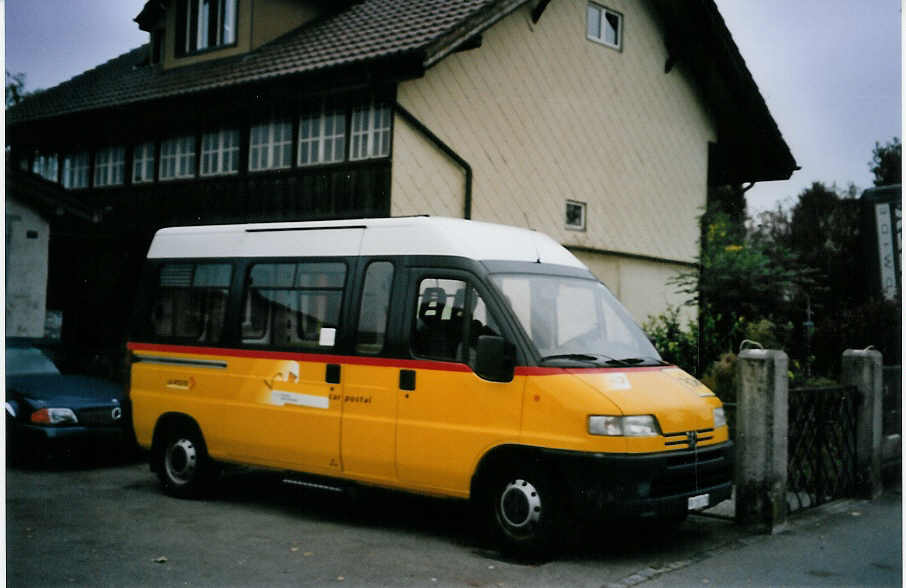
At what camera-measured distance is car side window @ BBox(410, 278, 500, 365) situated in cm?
758

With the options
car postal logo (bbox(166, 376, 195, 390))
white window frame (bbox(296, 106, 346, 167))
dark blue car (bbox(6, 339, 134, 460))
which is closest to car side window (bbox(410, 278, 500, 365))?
car postal logo (bbox(166, 376, 195, 390))

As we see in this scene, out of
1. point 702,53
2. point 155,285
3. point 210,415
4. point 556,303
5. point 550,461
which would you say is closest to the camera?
point 550,461

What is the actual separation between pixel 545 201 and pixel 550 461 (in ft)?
34.7

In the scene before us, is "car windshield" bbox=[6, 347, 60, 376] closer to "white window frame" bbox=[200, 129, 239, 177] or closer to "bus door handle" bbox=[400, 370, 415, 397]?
"white window frame" bbox=[200, 129, 239, 177]

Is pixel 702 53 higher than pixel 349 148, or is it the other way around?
pixel 702 53

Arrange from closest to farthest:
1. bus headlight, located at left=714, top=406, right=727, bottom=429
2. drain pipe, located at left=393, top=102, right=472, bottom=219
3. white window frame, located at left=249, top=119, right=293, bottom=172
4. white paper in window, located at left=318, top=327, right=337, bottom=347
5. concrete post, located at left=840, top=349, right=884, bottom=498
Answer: bus headlight, located at left=714, top=406, right=727, bottom=429 → white paper in window, located at left=318, top=327, right=337, bottom=347 → concrete post, located at left=840, top=349, right=884, bottom=498 → drain pipe, located at left=393, top=102, right=472, bottom=219 → white window frame, located at left=249, top=119, right=293, bottom=172

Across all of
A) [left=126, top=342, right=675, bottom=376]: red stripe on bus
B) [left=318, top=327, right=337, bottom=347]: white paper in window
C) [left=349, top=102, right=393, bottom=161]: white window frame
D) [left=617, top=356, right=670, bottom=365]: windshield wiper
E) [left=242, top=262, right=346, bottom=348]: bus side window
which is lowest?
[left=126, top=342, right=675, bottom=376]: red stripe on bus

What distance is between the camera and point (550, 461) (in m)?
7.12

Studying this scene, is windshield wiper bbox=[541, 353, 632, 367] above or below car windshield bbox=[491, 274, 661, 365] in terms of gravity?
below

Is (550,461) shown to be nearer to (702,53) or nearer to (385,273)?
(385,273)

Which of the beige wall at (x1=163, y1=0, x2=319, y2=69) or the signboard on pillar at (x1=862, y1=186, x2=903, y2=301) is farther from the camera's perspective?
the beige wall at (x1=163, y1=0, x2=319, y2=69)

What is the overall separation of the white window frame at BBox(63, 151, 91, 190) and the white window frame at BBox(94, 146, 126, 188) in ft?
0.99

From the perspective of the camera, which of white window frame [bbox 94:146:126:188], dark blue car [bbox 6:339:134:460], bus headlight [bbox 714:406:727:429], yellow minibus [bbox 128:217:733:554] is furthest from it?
white window frame [bbox 94:146:126:188]

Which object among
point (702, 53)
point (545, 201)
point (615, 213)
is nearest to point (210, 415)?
point (545, 201)
